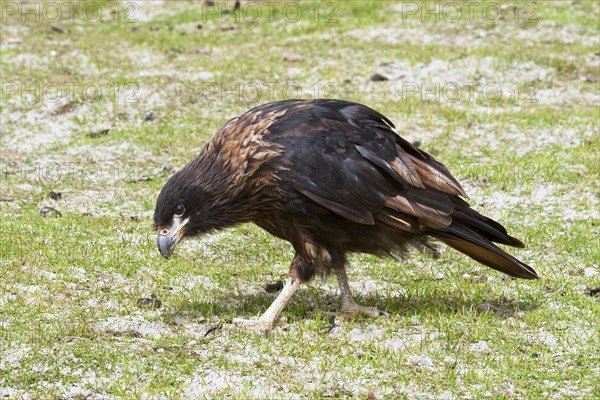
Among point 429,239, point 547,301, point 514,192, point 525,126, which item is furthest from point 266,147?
point 525,126

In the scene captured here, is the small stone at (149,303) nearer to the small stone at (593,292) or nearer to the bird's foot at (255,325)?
the bird's foot at (255,325)

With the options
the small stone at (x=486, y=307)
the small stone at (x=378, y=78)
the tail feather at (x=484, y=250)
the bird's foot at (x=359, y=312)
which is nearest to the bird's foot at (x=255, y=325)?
the bird's foot at (x=359, y=312)

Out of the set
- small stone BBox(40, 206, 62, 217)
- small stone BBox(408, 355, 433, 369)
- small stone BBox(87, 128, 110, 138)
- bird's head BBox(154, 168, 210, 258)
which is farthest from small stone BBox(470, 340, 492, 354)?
small stone BBox(87, 128, 110, 138)

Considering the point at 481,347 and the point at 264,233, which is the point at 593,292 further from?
the point at 264,233

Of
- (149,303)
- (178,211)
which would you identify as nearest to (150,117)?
(149,303)

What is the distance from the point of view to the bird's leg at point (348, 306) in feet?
23.0

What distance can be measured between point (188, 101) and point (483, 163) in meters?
4.18

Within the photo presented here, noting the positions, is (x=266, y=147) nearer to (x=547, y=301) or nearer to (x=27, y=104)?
(x=547, y=301)

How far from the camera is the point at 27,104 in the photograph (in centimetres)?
1265

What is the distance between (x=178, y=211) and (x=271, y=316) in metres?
0.96

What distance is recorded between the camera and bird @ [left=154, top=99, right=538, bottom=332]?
6.59 metres

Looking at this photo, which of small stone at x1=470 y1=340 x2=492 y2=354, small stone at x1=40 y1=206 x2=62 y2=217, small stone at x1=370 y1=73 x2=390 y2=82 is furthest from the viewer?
small stone at x1=370 y1=73 x2=390 y2=82

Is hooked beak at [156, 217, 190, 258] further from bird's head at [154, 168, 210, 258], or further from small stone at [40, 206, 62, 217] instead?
small stone at [40, 206, 62, 217]

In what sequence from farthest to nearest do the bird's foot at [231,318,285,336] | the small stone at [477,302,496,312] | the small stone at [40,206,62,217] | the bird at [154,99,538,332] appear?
the small stone at [40,206,62,217], the small stone at [477,302,496,312], the bird's foot at [231,318,285,336], the bird at [154,99,538,332]
